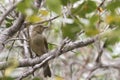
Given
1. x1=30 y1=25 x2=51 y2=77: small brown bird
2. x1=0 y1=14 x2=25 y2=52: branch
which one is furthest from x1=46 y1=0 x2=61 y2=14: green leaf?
x1=30 y1=25 x2=51 y2=77: small brown bird

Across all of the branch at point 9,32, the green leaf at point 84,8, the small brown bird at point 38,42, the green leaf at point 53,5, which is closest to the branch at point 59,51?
the branch at point 9,32

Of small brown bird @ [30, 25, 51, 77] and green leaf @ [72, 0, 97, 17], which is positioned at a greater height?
small brown bird @ [30, 25, 51, 77]

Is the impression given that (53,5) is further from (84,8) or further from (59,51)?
(59,51)

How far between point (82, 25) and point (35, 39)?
2.43 metres

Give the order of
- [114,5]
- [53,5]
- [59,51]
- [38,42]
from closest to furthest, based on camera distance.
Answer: [53,5] → [114,5] → [59,51] → [38,42]

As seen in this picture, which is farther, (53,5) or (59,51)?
(59,51)

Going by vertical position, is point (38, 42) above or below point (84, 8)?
above

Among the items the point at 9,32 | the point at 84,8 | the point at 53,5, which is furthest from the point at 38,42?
the point at 53,5

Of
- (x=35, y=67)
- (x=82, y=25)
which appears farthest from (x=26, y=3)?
(x=35, y=67)

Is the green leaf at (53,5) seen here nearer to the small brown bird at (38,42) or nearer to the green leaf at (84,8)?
the green leaf at (84,8)

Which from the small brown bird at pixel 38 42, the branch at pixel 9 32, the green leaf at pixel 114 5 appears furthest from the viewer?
the small brown bird at pixel 38 42

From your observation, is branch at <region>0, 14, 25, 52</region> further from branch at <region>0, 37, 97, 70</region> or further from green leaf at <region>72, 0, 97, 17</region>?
green leaf at <region>72, 0, 97, 17</region>

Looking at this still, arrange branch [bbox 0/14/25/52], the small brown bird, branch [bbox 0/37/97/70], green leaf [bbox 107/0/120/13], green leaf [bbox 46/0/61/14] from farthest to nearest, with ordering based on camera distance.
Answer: the small brown bird
branch [bbox 0/37/97/70]
branch [bbox 0/14/25/52]
green leaf [bbox 107/0/120/13]
green leaf [bbox 46/0/61/14]

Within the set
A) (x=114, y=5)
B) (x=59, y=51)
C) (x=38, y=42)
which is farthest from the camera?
(x=38, y=42)
